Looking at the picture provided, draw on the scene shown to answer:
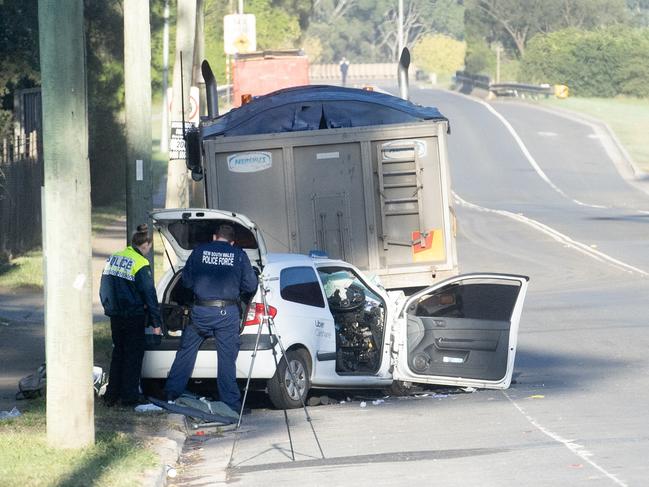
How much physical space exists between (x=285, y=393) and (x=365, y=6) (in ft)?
477

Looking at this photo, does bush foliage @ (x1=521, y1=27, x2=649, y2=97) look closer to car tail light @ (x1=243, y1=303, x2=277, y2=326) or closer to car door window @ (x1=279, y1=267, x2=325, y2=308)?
car door window @ (x1=279, y1=267, x2=325, y2=308)

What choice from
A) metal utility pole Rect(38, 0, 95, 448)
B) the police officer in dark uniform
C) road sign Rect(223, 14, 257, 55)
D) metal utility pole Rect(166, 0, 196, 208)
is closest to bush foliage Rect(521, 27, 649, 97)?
road sign Rect(223, 14, 257, 55)

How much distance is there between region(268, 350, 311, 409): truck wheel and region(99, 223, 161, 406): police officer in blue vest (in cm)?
127

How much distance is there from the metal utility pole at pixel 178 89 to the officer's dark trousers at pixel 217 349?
8.33 meters

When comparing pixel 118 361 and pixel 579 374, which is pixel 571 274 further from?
pixel 118 361

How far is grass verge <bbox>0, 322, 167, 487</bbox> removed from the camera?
874 cm

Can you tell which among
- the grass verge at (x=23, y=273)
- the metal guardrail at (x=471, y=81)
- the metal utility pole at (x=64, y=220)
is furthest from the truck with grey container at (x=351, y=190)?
the metal guardrail at (x=471, y=81)

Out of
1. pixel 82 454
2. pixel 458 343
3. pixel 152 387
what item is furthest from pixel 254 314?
pixel 82 454

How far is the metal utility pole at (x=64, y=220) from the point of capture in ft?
31.0

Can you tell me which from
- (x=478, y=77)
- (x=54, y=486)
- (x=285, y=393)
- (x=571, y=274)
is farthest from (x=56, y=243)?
(x=478, y=77)

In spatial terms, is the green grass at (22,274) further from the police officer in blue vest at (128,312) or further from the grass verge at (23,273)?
the police officer in blue vest at (128,312)

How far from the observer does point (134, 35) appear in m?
15.2

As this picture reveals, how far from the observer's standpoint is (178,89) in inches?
828

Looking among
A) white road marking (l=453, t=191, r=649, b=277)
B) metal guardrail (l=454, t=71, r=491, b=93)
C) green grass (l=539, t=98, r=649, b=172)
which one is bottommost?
white road marking (l=453, t=191, r=649, b=277)
